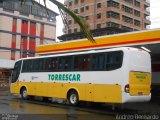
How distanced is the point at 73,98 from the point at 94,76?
7.55 feet

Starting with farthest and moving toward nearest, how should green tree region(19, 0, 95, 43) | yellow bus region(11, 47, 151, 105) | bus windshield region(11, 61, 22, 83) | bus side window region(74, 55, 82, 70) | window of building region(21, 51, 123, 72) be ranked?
bus windshield region(11, 61, 22, 83) < bus side window region(74, 55, 82, 70) < window of building region(21, 51, 123, 72) < yellow bus region(11, 47, 151, 105) < green tree region(19, 0, 95, 43)

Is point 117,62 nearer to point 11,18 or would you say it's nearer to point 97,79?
point 97,79

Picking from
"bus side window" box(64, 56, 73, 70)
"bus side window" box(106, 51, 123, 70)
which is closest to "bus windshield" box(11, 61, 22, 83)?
"bus side window" box(64, 56, 73, 70)

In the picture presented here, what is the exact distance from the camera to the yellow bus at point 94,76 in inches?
603

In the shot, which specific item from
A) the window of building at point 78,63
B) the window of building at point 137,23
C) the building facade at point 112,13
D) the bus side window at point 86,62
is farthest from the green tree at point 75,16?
the window of building at point 137,23

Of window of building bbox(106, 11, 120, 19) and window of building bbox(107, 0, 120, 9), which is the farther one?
window of building bbox(107, 0, 120, 9)

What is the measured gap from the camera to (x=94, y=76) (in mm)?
17031

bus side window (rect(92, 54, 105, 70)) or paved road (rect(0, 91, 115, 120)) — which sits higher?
bus side window (rect(92, 54, 105, 70))

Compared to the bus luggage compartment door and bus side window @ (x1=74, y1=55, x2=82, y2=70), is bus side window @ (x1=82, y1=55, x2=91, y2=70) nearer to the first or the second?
Result: bus side window @ (x1=74, y1=55, x2=82, y2=70)

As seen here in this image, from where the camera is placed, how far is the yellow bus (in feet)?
50.3

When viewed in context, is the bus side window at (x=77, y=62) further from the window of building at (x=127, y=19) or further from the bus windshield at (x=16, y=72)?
the window of building at (x=127, y=19)

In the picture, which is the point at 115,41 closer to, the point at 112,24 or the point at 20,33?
the point at 20,33

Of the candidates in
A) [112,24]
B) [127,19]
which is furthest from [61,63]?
[127,19]

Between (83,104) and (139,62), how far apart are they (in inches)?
215
